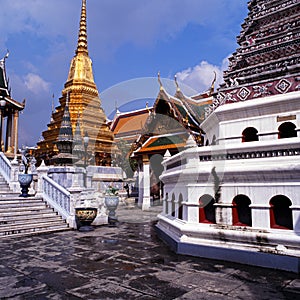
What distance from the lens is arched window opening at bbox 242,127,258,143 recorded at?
8961 mm

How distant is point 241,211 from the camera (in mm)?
7012

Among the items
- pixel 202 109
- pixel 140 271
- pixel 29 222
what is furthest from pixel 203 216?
pixel 202 109

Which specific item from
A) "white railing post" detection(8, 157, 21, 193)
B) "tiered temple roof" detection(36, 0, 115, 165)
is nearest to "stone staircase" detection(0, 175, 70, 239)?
"white railing post" detection(8, 157, 21, 193)

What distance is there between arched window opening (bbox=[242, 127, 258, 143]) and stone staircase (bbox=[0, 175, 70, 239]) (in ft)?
23.9

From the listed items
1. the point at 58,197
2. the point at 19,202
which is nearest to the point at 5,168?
the point at 19,202

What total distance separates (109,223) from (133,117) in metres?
31.8

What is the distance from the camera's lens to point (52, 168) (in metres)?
18.2

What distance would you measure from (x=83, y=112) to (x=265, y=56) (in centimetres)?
2459

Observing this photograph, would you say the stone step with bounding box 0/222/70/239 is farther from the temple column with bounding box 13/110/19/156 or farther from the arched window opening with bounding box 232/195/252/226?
the temple column with bounding box 13/110/19/156

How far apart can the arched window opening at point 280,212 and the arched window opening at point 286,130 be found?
2.63 meters

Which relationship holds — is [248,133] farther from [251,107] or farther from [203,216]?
[203,216]

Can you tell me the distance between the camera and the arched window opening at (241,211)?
689 cm

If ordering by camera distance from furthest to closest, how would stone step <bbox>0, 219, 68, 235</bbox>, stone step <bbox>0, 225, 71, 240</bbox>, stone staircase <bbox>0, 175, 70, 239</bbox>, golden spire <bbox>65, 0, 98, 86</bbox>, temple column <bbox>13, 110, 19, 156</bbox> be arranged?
golden spire <bbox>65, 0, 98, 86</bbox>
temple column <bbox>13, 110, 19, 156</bbox>
stone staircase <bbox>0, 175, 70, 239</bbox>
stone step <bbox>0, 219, 68, 235</bbox>
stone step <bbox>0, 225, 71, 240</bbox>

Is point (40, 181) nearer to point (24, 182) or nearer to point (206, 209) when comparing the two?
point (24, 182)
